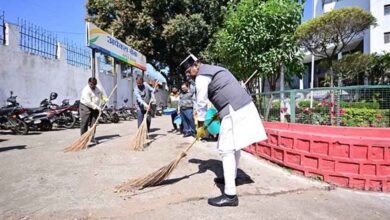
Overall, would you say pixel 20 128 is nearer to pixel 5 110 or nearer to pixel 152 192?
pixel 5 110

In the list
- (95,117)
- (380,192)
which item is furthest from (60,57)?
(380,192)

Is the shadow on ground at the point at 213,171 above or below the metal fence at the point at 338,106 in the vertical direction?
below

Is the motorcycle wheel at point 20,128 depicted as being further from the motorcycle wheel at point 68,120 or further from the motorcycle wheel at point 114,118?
the motorcycle wheel at point 114,118

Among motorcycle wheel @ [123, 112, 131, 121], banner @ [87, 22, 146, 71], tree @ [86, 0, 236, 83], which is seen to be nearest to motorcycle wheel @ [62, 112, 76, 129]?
banner @ [87, 22, 146, 71]

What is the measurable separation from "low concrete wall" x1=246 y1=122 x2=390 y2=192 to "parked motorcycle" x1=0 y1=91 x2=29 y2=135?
25.0ft

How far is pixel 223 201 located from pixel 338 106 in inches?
114

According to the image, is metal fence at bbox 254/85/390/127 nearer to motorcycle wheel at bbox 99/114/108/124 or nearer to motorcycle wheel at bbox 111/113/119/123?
motorcycle wheel at bbox 99/114/108/124

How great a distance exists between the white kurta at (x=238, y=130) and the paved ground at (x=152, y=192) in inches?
27.9

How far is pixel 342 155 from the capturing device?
16.7 feet

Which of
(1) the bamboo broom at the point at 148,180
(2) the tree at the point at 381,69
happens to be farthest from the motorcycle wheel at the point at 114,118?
(2) the tree at the point at 381,69

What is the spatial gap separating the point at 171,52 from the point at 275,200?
20.6 meters

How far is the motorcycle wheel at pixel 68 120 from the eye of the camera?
11.4 meters

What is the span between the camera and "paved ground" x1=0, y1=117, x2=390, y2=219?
3627 mm

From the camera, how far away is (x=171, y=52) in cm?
2394
